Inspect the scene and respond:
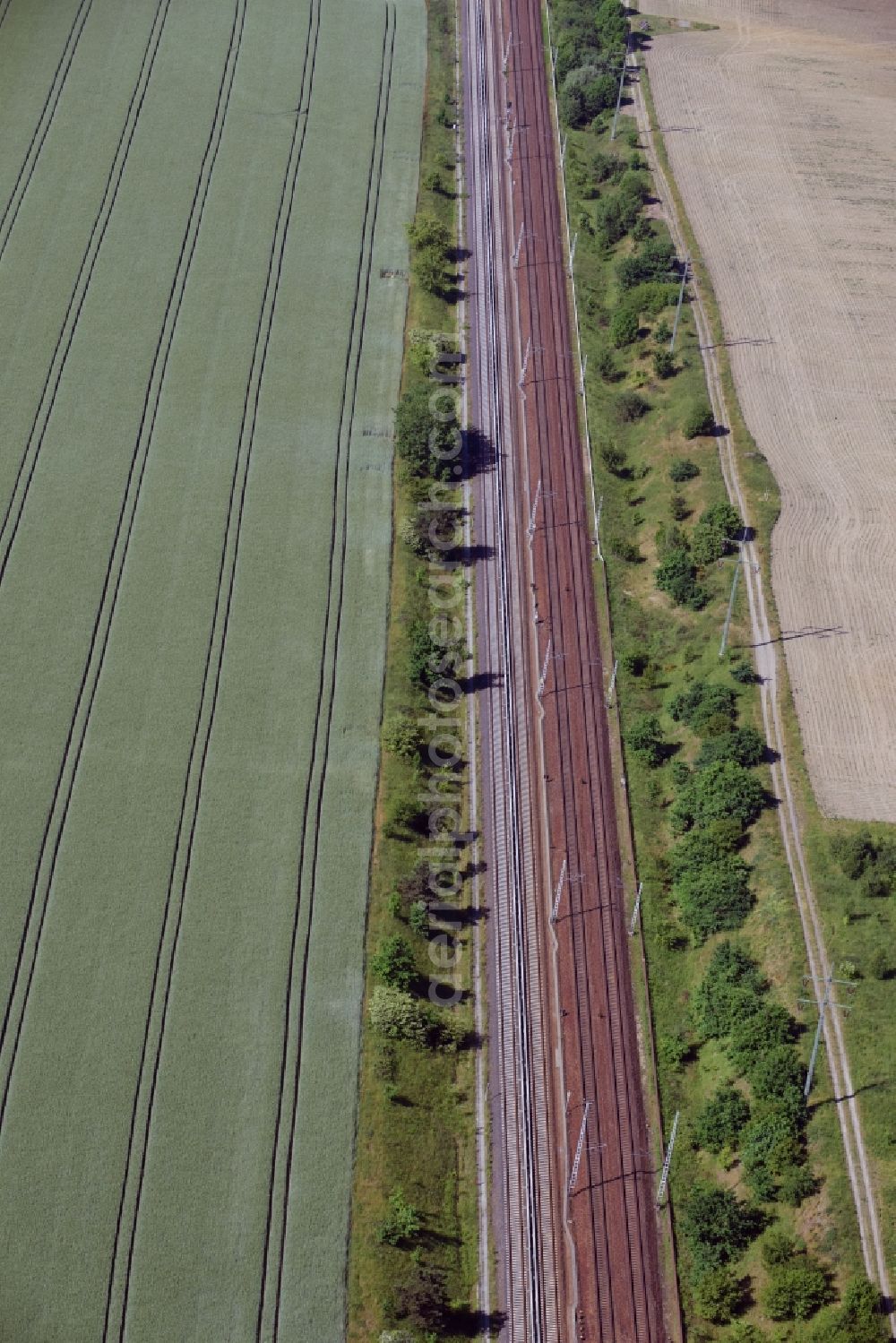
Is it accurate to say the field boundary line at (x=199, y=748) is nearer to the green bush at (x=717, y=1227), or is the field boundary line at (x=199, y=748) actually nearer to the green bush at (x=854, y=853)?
the green bush at (x=717, y=1227)

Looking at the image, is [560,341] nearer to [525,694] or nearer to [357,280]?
[357,280]

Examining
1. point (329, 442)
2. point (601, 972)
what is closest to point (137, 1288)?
point (601, 972)

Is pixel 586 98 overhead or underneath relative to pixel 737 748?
overhead

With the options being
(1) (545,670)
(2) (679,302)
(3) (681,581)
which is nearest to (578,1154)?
(1) (545,670)

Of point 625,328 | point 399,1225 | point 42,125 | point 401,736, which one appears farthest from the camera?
point 42,125

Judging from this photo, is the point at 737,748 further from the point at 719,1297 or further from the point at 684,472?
the point at 719,1297

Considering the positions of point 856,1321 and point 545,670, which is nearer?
point 856,1321

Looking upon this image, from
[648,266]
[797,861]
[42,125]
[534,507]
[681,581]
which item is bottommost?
[797,861]
